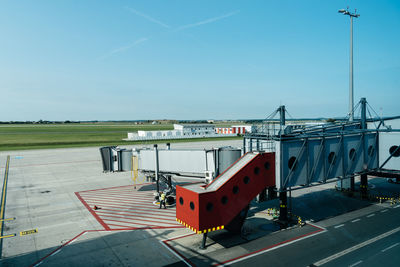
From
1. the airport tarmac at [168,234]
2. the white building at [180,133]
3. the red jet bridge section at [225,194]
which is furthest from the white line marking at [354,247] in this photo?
the white building at [180,133]

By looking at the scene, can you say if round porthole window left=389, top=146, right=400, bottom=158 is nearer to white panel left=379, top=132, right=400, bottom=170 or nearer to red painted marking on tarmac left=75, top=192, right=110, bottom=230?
white panel left=379, top=132, right=400, bottom=170

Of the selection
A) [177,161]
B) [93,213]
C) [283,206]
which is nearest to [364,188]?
[283,206]

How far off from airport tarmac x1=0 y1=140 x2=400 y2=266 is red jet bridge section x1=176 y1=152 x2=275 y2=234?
2073 mm

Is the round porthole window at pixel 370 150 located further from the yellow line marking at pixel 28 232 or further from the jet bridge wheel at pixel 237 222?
the yellow line marking at pixel 28 232

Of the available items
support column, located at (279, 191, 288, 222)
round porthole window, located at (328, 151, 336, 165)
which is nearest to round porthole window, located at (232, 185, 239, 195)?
support column, located at (279, 191, 288, 222)

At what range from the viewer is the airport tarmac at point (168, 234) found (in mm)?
16125

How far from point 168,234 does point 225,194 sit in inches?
241

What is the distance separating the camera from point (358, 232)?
19750 mm

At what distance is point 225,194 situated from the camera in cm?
1748

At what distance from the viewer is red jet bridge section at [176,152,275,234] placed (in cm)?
1648

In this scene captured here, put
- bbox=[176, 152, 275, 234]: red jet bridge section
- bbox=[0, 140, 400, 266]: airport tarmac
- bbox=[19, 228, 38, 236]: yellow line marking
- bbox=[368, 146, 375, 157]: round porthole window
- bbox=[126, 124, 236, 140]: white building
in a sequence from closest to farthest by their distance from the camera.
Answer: bbox=[0, 140, 400, 266]: airport tarmac
bbox=[176, 152, 275, 234]: red jet bridge section
bbox=[19, 228, 38, 236]: yellow line marking
bbox=[368, 146, 375, 157]: round porthole window
bbox=[126, 124, 236, 140]: white building

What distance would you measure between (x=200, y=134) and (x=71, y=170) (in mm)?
79358

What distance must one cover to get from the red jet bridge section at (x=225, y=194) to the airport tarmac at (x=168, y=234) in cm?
207

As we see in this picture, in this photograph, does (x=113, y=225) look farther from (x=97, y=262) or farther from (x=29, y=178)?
(x=29, y=178)
